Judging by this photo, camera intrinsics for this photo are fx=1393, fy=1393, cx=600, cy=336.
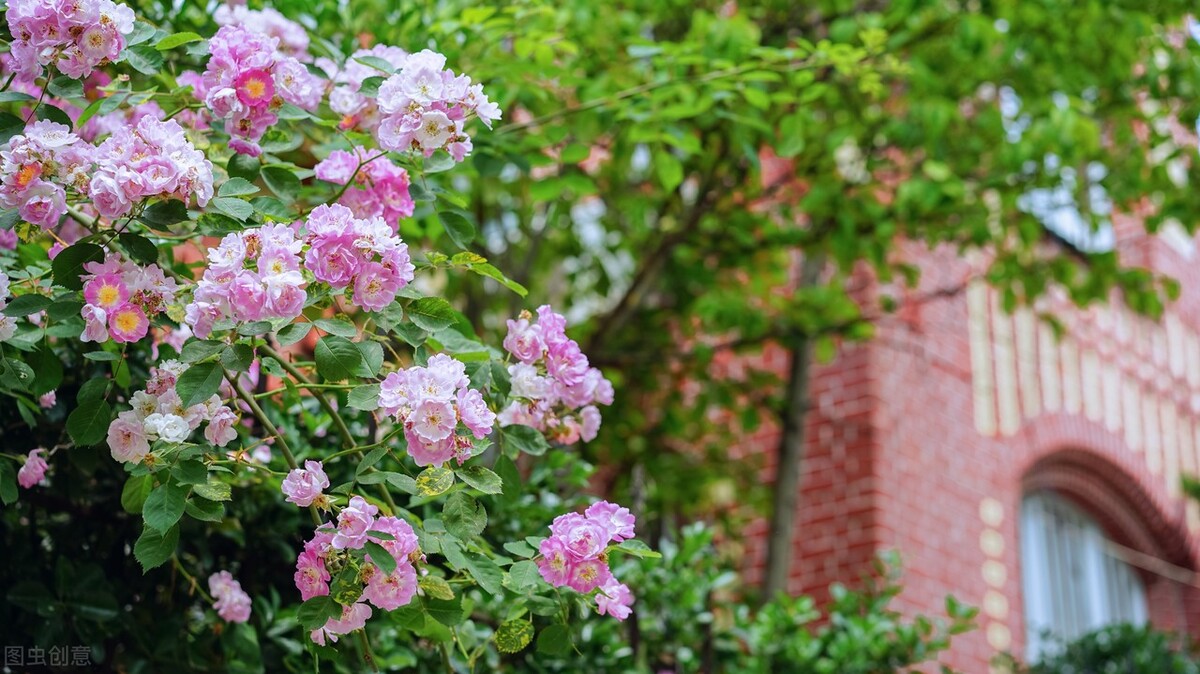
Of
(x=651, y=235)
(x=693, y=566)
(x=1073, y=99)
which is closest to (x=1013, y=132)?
(x=1073, y=99)

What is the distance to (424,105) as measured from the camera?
2.21 m

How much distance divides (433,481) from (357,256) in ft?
1.15

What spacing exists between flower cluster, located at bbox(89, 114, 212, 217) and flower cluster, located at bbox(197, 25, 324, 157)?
0.17 metres

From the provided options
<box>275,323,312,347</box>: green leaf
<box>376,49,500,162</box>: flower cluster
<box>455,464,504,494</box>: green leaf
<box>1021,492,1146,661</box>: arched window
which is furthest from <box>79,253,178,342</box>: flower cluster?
<box>1021,492,1146,661</box>: arched window

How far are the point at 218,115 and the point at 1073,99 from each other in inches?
136

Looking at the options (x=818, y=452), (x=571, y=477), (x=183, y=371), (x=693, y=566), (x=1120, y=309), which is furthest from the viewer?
(x=1120, y=309)

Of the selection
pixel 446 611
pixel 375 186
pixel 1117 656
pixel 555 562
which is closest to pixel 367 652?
pixel 446 611

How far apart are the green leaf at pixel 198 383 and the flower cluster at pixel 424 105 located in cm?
46

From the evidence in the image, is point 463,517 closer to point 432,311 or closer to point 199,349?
point 432,311

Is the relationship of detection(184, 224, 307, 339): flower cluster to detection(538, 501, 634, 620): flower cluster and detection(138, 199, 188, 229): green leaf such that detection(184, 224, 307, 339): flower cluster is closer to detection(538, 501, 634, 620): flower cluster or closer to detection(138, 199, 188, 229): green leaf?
detection(138, 199, 188, 229): green leaf

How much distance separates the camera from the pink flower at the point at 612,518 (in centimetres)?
213

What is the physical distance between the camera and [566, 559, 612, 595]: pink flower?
213 centimetres

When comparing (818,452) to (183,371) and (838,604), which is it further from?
(183,371)

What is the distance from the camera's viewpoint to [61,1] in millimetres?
2105
